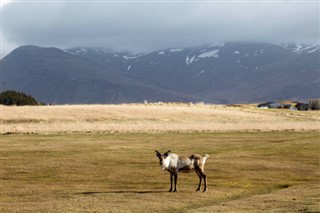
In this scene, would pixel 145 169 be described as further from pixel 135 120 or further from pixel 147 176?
pixel 135 120

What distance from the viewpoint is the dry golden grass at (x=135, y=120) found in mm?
81500

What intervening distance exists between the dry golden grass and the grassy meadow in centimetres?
45

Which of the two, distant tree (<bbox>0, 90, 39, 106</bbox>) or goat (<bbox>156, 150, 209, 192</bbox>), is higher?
distant tree (<bbox>0, 90, 39, 106</bbox>)

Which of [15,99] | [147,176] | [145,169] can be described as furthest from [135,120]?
[15,99]

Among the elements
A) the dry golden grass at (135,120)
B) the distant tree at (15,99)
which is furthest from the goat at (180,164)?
the distant tree at (15,99)

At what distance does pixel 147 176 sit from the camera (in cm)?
3747

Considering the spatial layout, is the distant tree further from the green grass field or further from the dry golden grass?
the green grass field

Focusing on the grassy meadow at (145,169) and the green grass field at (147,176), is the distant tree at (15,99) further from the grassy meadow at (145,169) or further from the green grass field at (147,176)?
the green grass field at (147,176)

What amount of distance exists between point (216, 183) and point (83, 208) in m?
11.7

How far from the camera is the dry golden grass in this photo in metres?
81.5

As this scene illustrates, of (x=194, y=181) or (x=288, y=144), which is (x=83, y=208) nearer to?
(x=194, y=181)

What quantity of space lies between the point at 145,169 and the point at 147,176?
3197 millimetres

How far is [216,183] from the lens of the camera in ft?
114

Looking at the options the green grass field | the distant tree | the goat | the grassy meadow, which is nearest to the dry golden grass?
the grassy meadow
